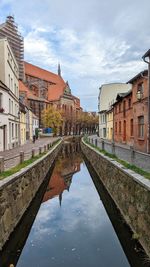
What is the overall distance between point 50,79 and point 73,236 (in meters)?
105

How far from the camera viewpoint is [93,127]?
108 metres

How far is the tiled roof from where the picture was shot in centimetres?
9842

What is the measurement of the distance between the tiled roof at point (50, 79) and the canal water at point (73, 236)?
8626 cm

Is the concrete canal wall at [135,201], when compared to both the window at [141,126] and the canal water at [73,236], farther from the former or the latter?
the window at [141,126]

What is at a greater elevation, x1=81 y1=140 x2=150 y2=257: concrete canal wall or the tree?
the tree

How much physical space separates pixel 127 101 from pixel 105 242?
20.0 meters

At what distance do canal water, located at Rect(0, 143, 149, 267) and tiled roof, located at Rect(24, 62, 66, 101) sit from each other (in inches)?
3396

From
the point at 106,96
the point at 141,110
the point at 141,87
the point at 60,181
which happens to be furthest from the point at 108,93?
the point at 60,181

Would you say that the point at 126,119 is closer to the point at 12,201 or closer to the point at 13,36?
the point at 12,201

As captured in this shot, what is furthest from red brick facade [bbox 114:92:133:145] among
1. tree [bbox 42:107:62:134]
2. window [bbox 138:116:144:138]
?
tree [bbox 42:107:62:134]

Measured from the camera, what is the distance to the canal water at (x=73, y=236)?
6926 millimetres

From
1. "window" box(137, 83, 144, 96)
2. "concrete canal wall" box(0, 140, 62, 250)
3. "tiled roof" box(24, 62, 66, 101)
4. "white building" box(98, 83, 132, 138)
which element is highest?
"tiled roof" box(24, 62, 66, 101)

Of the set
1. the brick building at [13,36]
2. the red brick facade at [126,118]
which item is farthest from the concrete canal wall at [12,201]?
the brick building at [13,36]

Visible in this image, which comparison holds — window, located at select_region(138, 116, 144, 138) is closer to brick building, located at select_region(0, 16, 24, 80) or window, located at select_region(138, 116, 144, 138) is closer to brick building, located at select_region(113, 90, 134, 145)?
brick building, located at select_region(113, 90, 134, 145)
